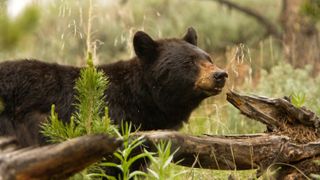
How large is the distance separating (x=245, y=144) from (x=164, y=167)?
946 millimetres

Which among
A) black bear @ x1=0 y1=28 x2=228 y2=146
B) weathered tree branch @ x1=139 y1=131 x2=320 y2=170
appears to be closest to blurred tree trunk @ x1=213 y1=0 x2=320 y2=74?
black bear @ x1=0 y1=28 x2=228 y2=146

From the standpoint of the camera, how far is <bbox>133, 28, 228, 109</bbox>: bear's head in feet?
18.6

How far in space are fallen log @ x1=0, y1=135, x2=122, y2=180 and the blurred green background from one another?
0.46 m

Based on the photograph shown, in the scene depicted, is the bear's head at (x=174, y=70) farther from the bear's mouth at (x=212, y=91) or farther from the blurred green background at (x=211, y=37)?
the blurred green background at (x=211, y=37)

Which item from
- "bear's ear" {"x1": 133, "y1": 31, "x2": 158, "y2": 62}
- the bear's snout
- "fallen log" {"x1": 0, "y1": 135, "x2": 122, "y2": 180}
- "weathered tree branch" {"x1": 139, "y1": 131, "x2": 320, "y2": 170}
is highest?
"bear's ear" {"x1": 133, "y1": 31, "x2": 158, "y2": 62}

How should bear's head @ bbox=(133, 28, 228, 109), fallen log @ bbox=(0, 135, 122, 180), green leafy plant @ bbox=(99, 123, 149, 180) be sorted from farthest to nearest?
1. bear's head @ bbox=(133, 28, 228, 109)
2. green leafy plant @ bbox=(99, 123, 149, 180)
3. fallen log @ bbox=(0, 135, 122, 180)

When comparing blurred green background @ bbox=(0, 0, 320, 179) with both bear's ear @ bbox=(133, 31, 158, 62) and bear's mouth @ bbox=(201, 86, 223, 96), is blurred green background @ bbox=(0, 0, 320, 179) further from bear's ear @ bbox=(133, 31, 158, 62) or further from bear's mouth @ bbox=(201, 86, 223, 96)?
bear's mouth @ bbox=(201, 86, 223, 96)

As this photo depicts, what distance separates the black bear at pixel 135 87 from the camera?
5.39m

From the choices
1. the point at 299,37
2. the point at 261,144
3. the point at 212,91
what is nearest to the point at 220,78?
the point at 212,91

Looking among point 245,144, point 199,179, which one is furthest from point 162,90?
point 245,144

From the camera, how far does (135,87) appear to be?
19.1 feet

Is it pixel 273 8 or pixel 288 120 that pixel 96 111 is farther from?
pixel 273 8

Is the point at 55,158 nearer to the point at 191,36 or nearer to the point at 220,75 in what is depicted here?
the point at 220,75

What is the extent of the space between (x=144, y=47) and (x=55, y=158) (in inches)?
119
